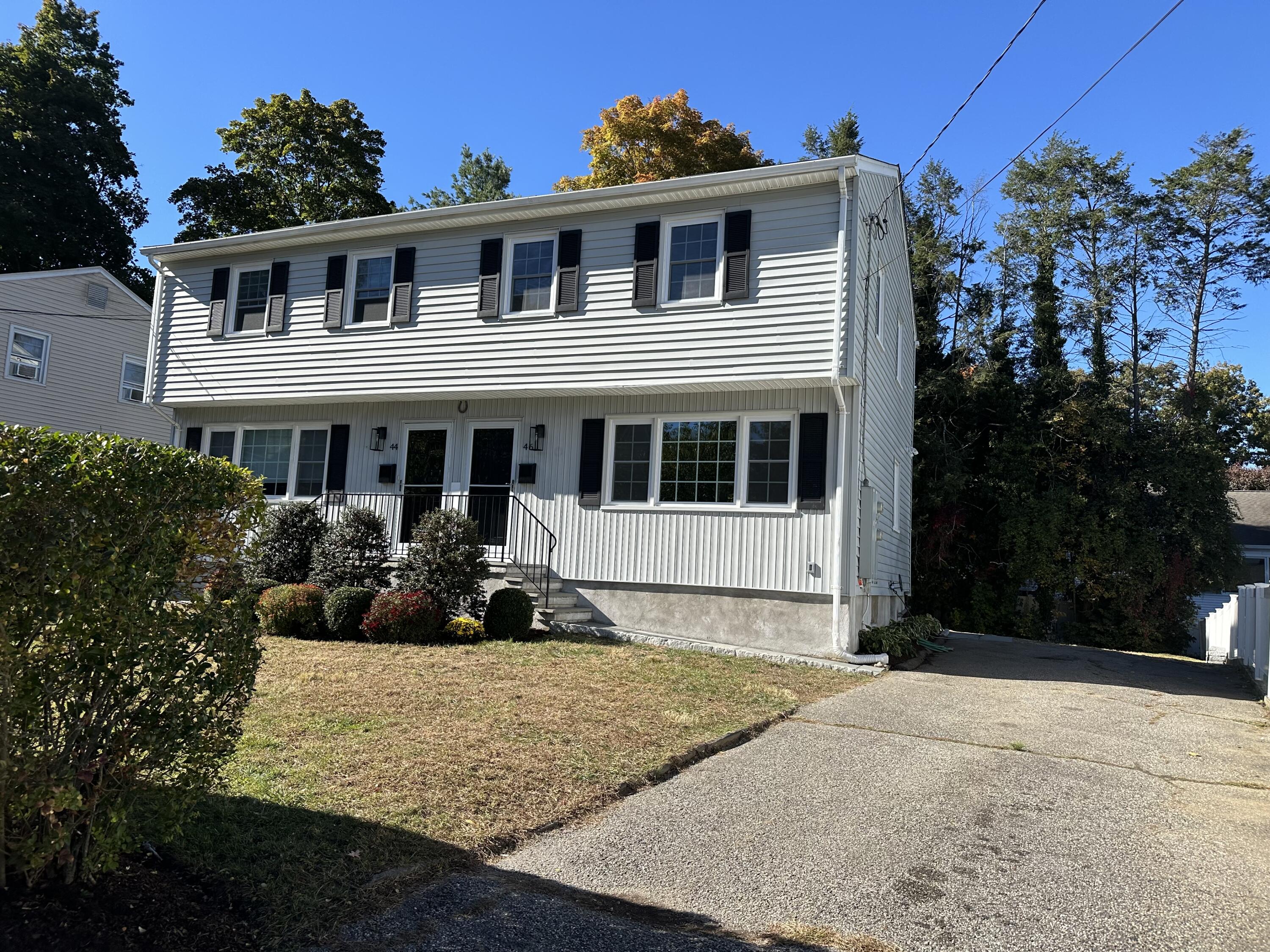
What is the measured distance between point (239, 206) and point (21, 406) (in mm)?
10804

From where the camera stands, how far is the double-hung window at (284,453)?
13742mm

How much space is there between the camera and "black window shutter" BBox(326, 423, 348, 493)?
13.3 metres

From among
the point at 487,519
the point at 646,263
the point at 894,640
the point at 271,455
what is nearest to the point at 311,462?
the point at 271,455

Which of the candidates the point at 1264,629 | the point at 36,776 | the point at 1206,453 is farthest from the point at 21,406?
the point at 1206,453

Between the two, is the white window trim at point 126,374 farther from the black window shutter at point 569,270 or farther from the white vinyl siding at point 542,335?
the black window shutter at point 569,270

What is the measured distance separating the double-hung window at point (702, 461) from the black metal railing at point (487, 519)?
129cm

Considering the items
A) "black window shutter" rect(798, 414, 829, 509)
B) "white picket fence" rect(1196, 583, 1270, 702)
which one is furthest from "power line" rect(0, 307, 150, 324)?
"white picket fence" rect(1196, 583, 1270, 702)

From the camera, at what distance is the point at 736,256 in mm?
10906

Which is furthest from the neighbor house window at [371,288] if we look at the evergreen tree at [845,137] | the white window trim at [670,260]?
the evergreen tree at [845,137]

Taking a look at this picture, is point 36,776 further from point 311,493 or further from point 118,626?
point 311,493

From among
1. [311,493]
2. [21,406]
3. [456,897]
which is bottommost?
[456,897]

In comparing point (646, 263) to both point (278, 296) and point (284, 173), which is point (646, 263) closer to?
point (278, 296)

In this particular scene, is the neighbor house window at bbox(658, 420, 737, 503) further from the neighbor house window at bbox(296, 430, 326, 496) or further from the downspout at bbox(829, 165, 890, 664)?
the neighbor house window at bbox(296, 430, 326, 496)

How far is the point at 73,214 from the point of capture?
95.8ft
